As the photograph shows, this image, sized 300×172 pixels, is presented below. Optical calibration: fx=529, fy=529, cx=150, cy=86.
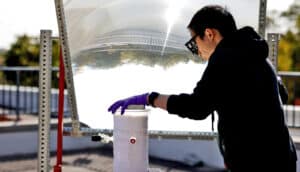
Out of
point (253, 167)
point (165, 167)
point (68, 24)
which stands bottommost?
point (165, 167)

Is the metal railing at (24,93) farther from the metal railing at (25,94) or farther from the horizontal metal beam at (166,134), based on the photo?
the horizontal metal beam at (166,134)

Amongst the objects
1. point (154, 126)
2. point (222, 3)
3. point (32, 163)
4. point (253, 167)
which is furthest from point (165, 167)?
point (253, 167)

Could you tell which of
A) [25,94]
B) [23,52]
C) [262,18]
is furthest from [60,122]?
[23,52]

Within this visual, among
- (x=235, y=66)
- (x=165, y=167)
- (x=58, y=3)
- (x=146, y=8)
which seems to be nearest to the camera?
(x=235, y=66)

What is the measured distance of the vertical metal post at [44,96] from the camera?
2.38 meters

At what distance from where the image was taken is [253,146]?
1.79 meters

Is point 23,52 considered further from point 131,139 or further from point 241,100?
point 241,100

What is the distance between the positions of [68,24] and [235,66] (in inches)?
37.1

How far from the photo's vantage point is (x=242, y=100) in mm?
1777

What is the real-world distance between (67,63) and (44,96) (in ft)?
0.62

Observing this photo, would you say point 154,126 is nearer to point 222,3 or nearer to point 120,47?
point 120,47

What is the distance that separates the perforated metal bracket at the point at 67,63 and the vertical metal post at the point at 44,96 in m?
0.06

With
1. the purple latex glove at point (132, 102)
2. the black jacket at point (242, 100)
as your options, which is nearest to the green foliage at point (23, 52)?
the purple latex glove at point (132, 102)

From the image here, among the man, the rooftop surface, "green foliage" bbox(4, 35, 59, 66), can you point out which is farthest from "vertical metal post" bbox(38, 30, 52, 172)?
"green foliage" bbox(4, 35, 59, 66)
